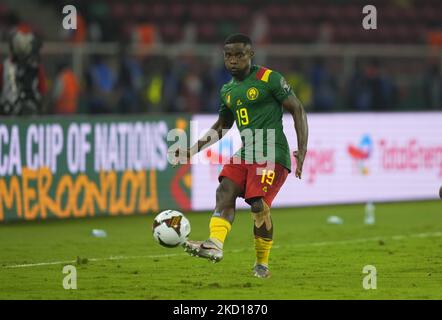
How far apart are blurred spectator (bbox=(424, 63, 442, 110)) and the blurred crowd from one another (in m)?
0.02

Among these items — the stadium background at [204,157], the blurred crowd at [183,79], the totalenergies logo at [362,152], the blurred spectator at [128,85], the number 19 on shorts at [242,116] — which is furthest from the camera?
the blurred spectator at [128,85]

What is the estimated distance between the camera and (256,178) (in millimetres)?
10711

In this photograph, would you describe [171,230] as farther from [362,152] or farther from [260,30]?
[260,30]

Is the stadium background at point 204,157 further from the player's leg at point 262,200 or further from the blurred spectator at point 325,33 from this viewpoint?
the player's leg at point 262,200

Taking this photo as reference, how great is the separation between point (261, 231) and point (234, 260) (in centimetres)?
175

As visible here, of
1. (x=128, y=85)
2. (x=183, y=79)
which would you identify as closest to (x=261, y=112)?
(x=128, y=85)

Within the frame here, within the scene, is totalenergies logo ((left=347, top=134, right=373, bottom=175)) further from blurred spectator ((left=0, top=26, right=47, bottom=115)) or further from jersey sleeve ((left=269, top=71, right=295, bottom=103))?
jersey sleeve ((left=269, top=71, right=295, bottom=103))

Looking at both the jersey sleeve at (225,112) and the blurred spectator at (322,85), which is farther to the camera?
the blurred spectator at (322,85)

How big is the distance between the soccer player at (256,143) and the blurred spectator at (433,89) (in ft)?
47.5

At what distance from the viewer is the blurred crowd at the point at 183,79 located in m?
21.7

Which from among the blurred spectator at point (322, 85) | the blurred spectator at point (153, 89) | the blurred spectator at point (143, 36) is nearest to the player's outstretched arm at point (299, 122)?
the blurred spectator at point (153, 89)

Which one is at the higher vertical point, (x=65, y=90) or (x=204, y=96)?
(x=65, y=90)

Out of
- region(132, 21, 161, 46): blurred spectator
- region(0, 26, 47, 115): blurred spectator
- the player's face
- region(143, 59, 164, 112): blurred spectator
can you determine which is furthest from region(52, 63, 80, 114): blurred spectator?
the player's face
